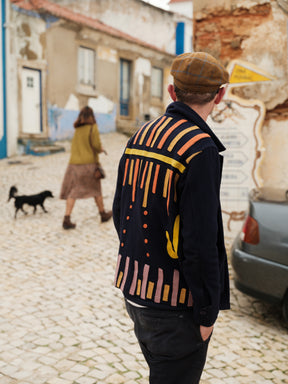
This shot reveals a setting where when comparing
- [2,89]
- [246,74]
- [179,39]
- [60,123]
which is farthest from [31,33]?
[179,39]

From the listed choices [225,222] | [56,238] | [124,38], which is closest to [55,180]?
[56,238]

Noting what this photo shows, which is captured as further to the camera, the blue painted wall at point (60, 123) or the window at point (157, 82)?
the window at point (157, 82)

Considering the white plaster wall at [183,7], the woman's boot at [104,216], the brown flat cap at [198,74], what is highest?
the white plaster wall at [183,7]

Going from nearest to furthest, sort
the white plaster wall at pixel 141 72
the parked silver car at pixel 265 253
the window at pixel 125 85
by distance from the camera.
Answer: the parked silver car at pixel 265 253 → the window at pixel 125 85 → the white plaster wall at pixel 141 72

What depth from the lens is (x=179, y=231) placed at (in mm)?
1804

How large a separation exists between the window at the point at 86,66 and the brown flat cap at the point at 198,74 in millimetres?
17854

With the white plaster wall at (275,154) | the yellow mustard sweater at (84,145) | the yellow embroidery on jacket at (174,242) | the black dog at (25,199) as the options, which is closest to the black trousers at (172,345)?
the yellow embroidery on jacket at (174,242)

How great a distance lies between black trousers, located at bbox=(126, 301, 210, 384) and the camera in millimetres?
1831

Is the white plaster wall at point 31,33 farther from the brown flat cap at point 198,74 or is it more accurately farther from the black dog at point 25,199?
the brown flat cap at point 198,74

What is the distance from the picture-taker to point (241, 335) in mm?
4340

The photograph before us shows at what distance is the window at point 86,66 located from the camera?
18969 mm

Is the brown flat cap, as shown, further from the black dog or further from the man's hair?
the black dog

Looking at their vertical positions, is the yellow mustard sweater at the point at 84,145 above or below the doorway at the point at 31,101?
below

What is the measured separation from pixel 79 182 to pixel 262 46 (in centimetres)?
376
